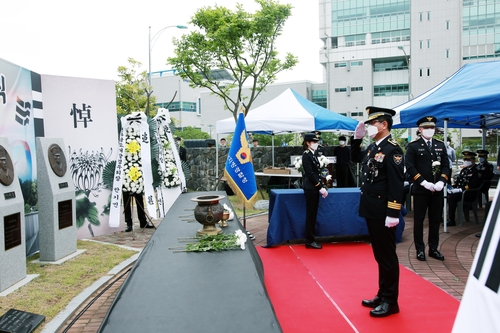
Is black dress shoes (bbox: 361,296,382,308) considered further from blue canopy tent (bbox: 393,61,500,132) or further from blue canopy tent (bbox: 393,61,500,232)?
blue canopy tent (bbox: 393,61,500,132)

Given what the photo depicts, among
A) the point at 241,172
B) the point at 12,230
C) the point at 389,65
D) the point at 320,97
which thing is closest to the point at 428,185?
the point at 241,172

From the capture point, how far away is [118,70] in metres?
23.4

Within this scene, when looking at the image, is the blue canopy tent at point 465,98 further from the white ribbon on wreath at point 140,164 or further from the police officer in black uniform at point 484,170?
the white ribbon on wreath at point 140,164

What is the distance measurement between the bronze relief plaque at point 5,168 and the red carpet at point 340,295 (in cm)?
314

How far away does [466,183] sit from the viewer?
7.77 metres

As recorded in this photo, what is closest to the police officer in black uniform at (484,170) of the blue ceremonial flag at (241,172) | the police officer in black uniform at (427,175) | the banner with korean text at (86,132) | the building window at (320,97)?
the police officer in black uniform at (427,175)

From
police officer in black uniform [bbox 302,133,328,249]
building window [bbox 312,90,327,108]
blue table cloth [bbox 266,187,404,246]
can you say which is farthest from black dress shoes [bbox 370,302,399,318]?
building window [bbox 312,90,327,108]

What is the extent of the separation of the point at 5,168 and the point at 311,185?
385 centimetres

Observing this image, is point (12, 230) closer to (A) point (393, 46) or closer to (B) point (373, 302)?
(B) point (373, 302)

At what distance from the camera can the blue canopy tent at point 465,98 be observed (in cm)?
576

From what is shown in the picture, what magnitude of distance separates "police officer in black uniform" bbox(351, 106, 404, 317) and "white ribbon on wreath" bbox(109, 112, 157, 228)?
15.2ft

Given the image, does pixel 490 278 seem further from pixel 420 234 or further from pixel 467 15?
pixel 467 15

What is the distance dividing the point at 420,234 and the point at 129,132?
204 inches

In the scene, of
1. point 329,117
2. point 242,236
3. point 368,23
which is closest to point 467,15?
point 368,23
